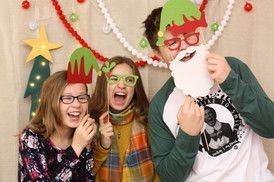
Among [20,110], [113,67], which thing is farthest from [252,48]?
[20,110]

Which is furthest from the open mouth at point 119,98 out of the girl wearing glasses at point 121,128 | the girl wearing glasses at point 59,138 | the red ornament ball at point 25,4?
the red ornament ball at point 25,4

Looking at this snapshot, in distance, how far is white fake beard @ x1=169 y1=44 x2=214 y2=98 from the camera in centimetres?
126

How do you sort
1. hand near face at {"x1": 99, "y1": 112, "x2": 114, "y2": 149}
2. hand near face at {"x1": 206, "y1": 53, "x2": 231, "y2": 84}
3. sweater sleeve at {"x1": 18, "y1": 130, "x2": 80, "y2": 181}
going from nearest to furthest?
hand near face at {"x1": 206, "y1": 53, "x2": 231, "y2": 84} < sweater sleeve at {"x1": 18, "y1": 130, "x2": 80, "y2": 181} < hand near face at {"x1": 99, "y1": 112, "x2": 114, "y2": 149}

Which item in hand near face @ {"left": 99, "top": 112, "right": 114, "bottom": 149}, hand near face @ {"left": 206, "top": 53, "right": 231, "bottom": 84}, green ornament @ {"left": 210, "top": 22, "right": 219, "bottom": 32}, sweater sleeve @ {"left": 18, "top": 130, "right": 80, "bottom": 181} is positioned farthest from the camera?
green ornament @ {"left": 210, "top": 22, "right": 219, "bottom": 32}

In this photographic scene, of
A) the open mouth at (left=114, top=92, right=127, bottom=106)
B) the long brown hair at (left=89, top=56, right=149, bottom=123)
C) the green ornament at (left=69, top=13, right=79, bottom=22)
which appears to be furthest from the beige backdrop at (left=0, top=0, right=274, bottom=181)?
the open mouth at (left=114, top=92, right=127, bottom=106)

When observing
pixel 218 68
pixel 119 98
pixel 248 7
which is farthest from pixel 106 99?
pixel 248 7

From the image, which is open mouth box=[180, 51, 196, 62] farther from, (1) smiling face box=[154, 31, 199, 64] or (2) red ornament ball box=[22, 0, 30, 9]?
(2) red ornament ball box=[22, 0, 30, 9]

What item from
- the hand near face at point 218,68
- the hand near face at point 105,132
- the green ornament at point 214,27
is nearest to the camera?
the hand near face at point 218,68

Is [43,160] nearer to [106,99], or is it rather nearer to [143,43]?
[106,99]

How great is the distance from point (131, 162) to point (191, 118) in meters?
0.45

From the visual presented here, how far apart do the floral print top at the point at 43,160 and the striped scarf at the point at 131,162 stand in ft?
0.53

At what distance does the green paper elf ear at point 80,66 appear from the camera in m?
1.42

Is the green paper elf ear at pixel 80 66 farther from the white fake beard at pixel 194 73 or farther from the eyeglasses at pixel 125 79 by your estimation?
the white fake beard at pixel 194 73

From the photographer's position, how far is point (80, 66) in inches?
56.3
